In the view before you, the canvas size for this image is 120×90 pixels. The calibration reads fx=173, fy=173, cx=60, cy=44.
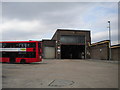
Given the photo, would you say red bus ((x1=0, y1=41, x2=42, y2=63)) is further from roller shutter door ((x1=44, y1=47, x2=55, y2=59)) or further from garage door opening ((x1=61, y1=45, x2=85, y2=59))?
garage door opening ((x1=61, y1=45, x2=85, y2=59))

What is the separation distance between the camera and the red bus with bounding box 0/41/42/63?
81.1 ft

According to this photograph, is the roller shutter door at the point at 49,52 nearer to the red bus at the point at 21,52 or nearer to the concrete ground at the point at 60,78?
the red bus at the point at 21,52

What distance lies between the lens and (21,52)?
24922 millimetres

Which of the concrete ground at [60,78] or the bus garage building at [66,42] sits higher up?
the bus garage building at [66,42]

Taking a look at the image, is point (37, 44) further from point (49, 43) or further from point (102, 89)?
point (49, 43)

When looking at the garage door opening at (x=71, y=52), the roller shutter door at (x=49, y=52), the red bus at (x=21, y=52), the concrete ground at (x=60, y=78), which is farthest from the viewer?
the garage door opening at (x=71, y=52)

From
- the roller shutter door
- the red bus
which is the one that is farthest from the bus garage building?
the red bus

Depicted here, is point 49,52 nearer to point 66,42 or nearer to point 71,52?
point 66,42

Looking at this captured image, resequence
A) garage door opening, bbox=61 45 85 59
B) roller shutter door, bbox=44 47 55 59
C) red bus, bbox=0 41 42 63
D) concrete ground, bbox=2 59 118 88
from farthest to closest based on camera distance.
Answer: garage door opening, bbox=61 45 85 59 → roller shutter door, bbox=44 47 55 59 → red bus, bbox=0 41 42 63 → concrete ground, bbox=2 59 118 88

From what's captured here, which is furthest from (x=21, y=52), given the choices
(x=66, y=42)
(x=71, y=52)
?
(x=71, y=52)

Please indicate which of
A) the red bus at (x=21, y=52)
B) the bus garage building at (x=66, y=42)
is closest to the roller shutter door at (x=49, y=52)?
the bus garage building at (x=66, y=42)

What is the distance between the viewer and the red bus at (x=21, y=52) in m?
24.7

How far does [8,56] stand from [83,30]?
30.8m

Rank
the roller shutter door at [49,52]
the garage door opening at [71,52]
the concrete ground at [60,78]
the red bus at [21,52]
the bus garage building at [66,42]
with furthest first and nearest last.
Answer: the garage door opening at [71,52], the roller shutter door at [49,52], the bus garage building at [66,42], the red bus at [21,52], the concrete ground at [60,78]
